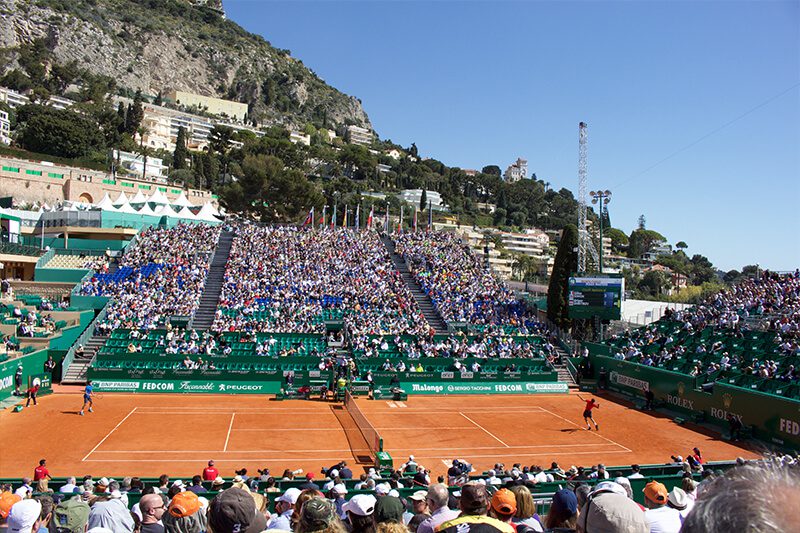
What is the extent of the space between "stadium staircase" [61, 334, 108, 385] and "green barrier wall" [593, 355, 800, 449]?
30.0 metres

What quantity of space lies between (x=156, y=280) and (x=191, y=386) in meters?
12.7

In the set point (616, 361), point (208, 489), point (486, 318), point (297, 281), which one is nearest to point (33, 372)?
point (297, 281)

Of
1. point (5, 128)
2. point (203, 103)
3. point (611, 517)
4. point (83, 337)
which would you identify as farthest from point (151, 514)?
point (203, 103)

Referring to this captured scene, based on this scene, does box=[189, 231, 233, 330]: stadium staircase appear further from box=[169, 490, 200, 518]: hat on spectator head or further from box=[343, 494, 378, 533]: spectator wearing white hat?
box=[343, 494, 378, 533]: spectator wearing white hat

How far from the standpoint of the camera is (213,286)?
4456 cm

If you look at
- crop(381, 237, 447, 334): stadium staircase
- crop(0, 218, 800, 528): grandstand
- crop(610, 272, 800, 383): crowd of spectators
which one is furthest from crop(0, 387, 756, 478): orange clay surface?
crop(381, 237, 447, 334): stadium staircase

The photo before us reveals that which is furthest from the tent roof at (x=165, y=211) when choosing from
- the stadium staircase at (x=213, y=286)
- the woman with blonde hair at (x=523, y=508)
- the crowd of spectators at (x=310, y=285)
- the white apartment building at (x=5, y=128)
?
the white apartment building at (x=5, y=128)

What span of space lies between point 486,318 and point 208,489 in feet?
108

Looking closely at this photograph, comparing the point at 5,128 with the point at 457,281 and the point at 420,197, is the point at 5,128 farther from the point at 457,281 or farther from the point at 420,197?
the point at 457,281

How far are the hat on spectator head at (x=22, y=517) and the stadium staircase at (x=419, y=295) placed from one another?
36985 mm

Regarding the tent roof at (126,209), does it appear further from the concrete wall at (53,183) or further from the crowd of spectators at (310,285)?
the concrete wall at (53,183)

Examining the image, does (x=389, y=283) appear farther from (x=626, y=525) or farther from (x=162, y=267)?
(x=626, y=525)

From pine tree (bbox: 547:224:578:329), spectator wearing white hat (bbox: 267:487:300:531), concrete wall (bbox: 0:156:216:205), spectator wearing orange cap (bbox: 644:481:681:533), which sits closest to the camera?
spectator wearing orange cap (bbox: 644:481:681:533)

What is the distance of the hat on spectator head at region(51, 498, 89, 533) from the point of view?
6410 mm
